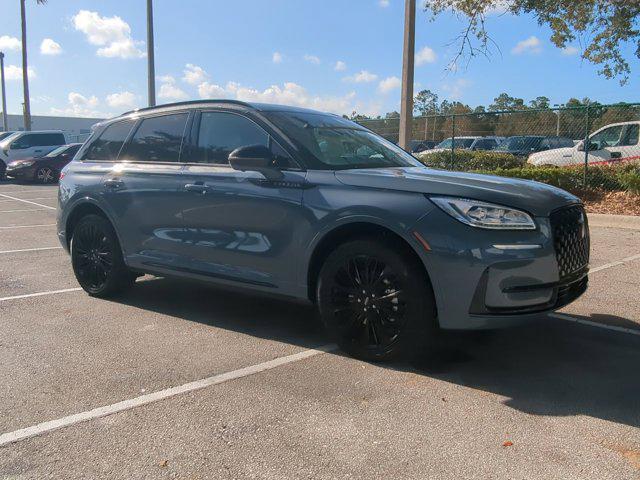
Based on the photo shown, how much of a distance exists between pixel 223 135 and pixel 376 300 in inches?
77.4

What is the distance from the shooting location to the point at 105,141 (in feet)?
19.4

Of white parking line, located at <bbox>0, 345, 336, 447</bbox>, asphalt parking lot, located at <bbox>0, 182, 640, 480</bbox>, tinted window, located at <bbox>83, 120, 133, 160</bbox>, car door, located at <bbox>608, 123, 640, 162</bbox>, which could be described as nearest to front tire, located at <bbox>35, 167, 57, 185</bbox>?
tinted window, located at <bbox>83, 120, 133, 160</bbox>

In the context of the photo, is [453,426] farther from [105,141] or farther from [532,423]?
[105,141]

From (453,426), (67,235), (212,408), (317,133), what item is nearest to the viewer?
(453,426)

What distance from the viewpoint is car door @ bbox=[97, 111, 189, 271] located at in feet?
16.4

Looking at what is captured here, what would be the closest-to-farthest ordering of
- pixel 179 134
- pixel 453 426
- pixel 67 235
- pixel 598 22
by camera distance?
pixel 453 426
pixel 179 134
pixel 67 235
pixel 598 22

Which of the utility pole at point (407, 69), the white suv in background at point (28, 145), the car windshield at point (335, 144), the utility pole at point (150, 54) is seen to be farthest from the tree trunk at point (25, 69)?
the car windshield at point (335, 144)

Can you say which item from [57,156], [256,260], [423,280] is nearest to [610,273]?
[423,280]

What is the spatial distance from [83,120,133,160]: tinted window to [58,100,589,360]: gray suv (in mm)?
23

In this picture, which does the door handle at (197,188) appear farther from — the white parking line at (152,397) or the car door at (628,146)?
the car door at (628,146)

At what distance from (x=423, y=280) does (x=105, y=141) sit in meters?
3.75

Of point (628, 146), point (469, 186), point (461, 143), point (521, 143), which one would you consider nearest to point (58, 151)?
point (461, 143)

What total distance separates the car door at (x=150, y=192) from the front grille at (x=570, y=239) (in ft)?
9.57

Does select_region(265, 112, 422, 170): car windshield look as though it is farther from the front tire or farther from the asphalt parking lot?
the front tire
